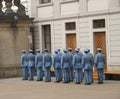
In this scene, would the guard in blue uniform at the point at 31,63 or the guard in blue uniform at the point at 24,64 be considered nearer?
the guard in blue uniform at the point at 31,63

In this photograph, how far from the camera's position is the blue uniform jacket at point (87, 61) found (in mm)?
24312

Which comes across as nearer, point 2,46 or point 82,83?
point 82,83

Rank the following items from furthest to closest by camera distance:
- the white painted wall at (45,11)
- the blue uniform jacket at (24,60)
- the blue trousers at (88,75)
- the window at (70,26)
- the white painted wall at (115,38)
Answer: the white painted wall at (45,11) → the window at (70,26) → the blue uniform jacket at (24,60) → the white painted wall at (115,38) → the blue trousers at (88,75)

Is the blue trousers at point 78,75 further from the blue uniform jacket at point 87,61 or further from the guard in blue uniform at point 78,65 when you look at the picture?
the blue uniform jacket at point 87,61

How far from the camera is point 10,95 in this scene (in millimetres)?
19984

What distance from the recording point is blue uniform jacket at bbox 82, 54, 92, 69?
79.8 ft

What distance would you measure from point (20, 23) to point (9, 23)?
0.84m

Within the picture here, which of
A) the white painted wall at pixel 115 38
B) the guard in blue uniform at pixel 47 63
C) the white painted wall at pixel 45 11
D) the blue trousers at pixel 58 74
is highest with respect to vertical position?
the white painted wall at pixel 45 11

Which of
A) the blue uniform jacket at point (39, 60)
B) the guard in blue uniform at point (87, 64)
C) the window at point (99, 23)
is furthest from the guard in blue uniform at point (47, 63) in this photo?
the window at point (99, 23)

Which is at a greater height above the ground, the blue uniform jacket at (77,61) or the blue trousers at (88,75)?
the blue uniform jacket at (77,61)

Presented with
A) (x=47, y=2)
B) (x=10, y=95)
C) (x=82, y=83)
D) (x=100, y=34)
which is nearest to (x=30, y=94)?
(x=10, y=95)

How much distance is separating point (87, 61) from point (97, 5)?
17.1 ft

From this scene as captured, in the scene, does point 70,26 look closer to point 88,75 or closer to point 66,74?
point 66,74

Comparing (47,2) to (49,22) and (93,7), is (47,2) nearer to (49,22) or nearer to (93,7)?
(49,22)
